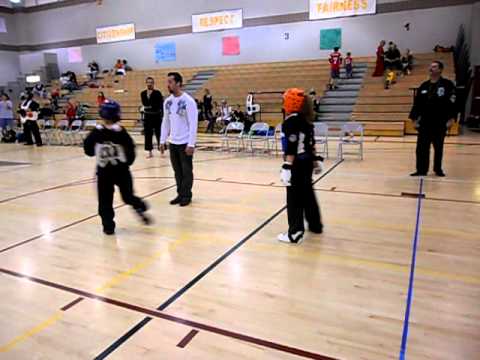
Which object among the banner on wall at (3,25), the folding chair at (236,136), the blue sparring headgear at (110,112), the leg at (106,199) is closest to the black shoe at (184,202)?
the leg at (106,199)

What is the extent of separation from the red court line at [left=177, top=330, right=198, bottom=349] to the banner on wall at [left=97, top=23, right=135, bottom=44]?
2078cm

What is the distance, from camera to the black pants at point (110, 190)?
3.68 m

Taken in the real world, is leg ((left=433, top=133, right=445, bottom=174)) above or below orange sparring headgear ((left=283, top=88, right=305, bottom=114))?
below

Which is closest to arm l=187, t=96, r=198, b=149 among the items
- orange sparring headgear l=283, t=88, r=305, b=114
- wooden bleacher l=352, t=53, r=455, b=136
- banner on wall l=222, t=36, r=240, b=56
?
orange sparring headgear l=283, t=88, r=305, b=114

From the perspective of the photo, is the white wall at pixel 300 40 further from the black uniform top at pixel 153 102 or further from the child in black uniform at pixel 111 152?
the child in black uniform at pixel 111 152

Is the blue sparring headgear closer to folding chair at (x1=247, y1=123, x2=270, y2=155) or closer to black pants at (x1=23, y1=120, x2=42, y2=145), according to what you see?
folding chair at (x1=247, y1=123, x2=270, y2=155)

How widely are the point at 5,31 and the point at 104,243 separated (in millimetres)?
25246

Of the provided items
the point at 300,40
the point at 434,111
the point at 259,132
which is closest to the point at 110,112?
the point at 434,111

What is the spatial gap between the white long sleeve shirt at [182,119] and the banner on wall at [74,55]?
67.5ft

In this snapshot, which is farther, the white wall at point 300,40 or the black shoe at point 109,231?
the white wall at point 300,40

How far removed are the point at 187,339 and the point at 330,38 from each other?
16395mm

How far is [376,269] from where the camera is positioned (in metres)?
2.93

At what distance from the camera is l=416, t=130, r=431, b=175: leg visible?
5.79 metres

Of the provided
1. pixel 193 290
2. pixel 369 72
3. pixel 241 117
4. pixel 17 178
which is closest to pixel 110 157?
pixel 193 290
